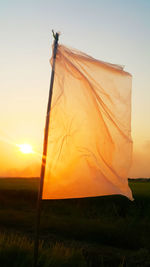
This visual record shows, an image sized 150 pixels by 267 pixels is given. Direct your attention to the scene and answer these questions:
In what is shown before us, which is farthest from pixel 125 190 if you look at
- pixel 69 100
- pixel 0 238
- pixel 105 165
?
pixel 0 238

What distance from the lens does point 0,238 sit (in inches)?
280

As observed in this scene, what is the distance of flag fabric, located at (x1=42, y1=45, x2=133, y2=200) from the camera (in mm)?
5395

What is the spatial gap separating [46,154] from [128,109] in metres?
1.47

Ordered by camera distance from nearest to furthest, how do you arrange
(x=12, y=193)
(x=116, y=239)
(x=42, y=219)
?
(x=116, y=239)
(x=42, y=219)
(x=12, y=193)

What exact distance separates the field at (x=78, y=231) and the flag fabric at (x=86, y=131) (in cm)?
157

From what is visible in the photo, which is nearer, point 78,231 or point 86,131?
point 86,131

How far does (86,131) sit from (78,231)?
8865 mm

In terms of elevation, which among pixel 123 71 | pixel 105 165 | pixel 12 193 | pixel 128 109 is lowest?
pixel 12 193

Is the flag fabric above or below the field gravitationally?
above

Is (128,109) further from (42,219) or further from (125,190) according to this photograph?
(42,219)

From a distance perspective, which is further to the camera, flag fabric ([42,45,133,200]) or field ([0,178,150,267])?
field ([0,178,150,267])

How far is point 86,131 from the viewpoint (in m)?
5.50

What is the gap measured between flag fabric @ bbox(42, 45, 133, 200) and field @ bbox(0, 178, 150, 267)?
1.57m

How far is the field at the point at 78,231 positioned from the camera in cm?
648
